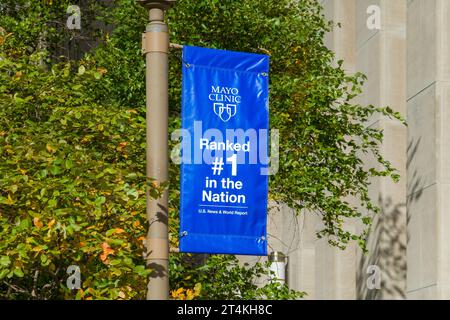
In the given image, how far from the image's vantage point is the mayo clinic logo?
12.7 metres

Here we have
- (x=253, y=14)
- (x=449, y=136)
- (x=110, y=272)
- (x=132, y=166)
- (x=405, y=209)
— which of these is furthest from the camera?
(x=405, y=209)

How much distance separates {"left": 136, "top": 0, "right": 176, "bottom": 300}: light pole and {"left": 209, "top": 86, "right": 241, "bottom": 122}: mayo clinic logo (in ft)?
2.21

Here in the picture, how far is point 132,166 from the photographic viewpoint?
54.0ft

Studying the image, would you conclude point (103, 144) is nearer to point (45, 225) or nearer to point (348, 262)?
point (45, 225)

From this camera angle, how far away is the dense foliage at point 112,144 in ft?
47.7

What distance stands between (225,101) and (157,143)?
107cm

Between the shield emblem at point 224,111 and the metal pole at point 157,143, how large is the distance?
69 cm

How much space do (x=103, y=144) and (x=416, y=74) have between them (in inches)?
545

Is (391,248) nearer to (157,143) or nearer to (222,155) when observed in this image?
(222,155)

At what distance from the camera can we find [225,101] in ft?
42.2

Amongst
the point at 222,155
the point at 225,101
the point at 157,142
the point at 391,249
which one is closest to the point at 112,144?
the point at 225,101

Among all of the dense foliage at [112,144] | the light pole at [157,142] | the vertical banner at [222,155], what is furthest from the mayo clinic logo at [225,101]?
the dense foliage at [112,144]
